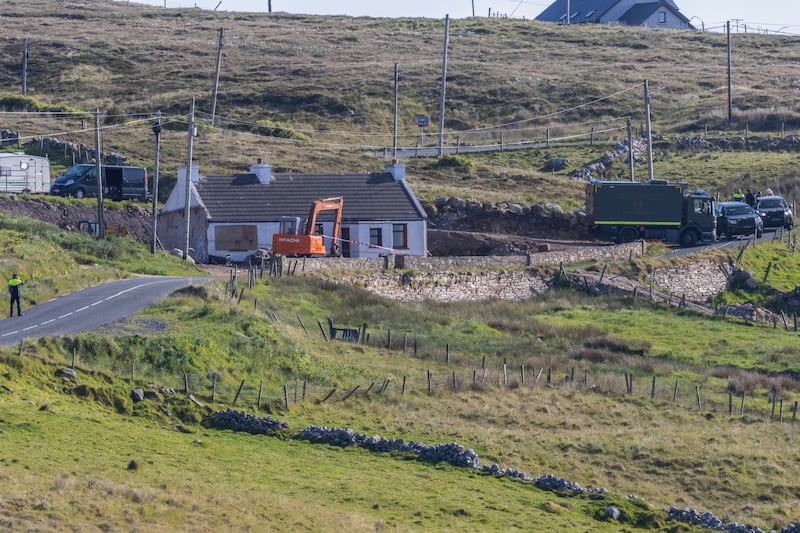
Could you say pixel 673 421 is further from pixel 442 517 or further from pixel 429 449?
pixel 442 517

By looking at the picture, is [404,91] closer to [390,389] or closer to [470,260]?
[470,260]

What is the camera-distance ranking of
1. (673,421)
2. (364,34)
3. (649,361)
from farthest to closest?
(364,34)
(649,361)
(673,421)

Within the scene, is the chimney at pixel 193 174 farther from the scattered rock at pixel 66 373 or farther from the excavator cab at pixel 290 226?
the scattered rock at pixel 66 373

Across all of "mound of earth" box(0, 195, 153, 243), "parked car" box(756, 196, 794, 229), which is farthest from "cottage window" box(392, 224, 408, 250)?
"parked car" box(756, 196, 794, 229)

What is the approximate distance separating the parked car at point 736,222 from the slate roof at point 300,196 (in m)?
14.8

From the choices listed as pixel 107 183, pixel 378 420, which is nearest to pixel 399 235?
pixel 107 183

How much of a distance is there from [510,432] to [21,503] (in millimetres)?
13588

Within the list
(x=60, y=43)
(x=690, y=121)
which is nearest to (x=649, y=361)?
(x=690, y=121)

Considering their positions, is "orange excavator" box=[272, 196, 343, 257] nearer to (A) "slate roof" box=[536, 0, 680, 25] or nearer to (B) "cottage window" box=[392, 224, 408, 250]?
(B) "cottage window" box=[392, 224, 408, 250]

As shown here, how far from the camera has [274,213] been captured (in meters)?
57.4

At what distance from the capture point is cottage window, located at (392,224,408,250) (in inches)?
2287

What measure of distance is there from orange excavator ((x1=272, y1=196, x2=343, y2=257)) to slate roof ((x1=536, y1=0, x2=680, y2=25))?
326 feet

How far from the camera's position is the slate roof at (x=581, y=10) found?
5851 inches

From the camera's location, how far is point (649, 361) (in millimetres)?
41438
